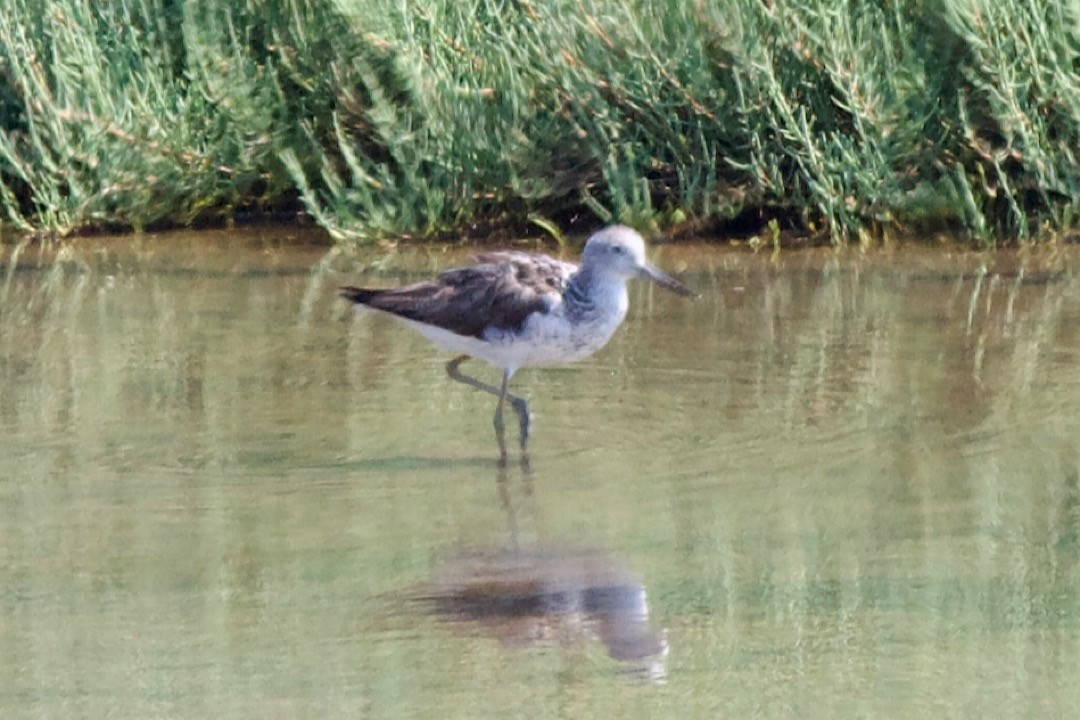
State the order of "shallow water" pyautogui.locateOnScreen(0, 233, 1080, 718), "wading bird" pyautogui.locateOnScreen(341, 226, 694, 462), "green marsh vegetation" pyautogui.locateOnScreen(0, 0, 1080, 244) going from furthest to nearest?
"green marsh vegetation" pyautogui.locateOnScreen(0, 0, 1080, 244) < "wading bird" pyautogui.locateOnScreen(341, 226, 694, 462) < "shallow water" pyautogui.locateOnScreen(0, 233, 1080, 718)

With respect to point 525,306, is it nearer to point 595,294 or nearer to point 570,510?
point 595,294

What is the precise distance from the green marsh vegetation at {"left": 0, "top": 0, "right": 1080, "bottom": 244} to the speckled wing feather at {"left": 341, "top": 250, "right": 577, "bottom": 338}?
99.1 inches

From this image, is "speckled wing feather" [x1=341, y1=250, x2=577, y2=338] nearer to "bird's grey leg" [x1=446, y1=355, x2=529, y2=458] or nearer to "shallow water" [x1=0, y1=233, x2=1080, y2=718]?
"bird's grey leg" [x1=446, y1=355, x2=529, y2=458]

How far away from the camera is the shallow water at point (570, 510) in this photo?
5043 mm

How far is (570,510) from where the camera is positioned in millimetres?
6453

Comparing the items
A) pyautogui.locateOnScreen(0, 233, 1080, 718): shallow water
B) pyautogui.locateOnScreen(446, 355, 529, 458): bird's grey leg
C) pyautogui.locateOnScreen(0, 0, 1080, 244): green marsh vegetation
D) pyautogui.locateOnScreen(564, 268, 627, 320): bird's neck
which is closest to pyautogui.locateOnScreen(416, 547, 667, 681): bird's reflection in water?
pyautogui.locateOnScreen(0, 233, 1080, 718): shallow water

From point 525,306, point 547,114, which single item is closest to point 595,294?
point 525,306

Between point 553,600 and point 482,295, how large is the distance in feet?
7.36

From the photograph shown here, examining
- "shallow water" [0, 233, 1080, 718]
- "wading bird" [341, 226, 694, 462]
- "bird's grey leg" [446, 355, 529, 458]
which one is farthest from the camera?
"wading bird" [341, 226, 694, 462]

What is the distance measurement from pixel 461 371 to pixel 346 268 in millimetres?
1978

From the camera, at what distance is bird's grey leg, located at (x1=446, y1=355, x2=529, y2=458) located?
733cm

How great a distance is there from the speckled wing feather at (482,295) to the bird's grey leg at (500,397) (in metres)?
0.25

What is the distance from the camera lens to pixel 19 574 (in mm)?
5961

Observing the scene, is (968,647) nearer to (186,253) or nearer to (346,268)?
(346,268)
